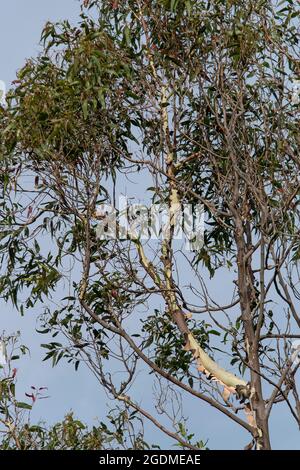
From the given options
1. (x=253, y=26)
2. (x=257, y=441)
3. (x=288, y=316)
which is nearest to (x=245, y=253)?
(x=288, y=316)

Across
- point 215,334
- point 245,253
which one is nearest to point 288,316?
point 245,253

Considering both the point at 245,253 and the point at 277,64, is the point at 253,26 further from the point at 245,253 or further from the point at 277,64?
the point at 245,253

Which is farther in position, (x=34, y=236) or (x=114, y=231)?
(x=34, y=236)

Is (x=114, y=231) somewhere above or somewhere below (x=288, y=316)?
above

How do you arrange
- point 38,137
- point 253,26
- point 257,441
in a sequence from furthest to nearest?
point 253,26, point 38,137, point 257,441

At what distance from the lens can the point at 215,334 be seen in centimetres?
971

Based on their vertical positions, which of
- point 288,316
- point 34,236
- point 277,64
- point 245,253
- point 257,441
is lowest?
point 257,441

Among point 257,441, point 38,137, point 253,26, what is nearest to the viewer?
point 257,441

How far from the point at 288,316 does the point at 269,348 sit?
116cm
